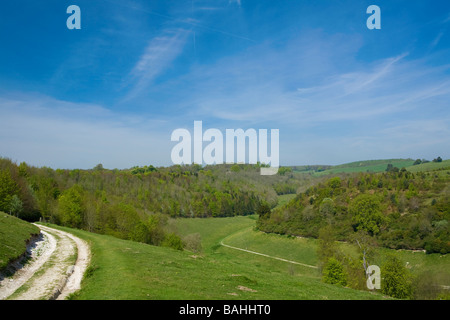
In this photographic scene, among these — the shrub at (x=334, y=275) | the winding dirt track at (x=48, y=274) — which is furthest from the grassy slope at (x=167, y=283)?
the shrub at (x=334, y=275)

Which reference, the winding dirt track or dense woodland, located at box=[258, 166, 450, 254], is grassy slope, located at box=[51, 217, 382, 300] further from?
dense woodland, located at box=[258, 166, 450, 254]

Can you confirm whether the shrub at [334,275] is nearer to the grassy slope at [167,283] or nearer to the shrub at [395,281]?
the shrub at [395,281]

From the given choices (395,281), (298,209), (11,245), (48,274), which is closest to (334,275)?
(395,281)

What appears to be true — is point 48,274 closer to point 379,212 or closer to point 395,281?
point 395,281

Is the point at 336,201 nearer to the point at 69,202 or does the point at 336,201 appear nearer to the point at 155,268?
the point at 69,202

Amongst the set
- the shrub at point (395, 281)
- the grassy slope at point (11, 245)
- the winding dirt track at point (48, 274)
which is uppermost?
the grassy slope at point (11, 245)

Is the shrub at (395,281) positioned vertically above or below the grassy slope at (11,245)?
below
